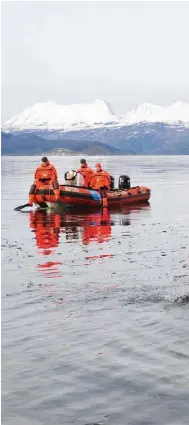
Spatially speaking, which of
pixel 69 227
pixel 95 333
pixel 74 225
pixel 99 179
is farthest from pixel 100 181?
pixel 95 333

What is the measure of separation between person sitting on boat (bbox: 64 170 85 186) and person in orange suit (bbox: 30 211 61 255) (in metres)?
2.15

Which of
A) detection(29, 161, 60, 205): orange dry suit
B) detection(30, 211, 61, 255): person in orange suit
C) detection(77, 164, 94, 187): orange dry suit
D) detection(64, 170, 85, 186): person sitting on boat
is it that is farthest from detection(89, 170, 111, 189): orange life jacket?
detection(30, 211, 61, 255): person in orange suit

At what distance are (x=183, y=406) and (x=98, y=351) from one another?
2.51 metres

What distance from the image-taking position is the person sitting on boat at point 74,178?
1487 inches

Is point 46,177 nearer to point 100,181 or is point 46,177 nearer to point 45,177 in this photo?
point 45,177

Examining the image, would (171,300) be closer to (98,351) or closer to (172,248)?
(98,351)

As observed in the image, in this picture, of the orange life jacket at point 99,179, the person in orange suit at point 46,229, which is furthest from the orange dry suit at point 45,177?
the orange life jacket at point 99,179

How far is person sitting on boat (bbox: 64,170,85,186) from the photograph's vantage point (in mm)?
37781

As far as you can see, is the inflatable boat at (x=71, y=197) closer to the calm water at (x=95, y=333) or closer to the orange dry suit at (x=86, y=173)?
the orange dry suit at (x=86, y=173)

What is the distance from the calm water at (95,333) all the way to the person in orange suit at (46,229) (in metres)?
0.29

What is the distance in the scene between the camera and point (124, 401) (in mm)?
8656

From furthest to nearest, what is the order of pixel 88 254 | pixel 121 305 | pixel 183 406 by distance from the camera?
pixel 88 254
pixel 121 305
pixel 183 406

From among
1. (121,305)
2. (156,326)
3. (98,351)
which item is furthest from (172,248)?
(98,351)

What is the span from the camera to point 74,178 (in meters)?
37.8
